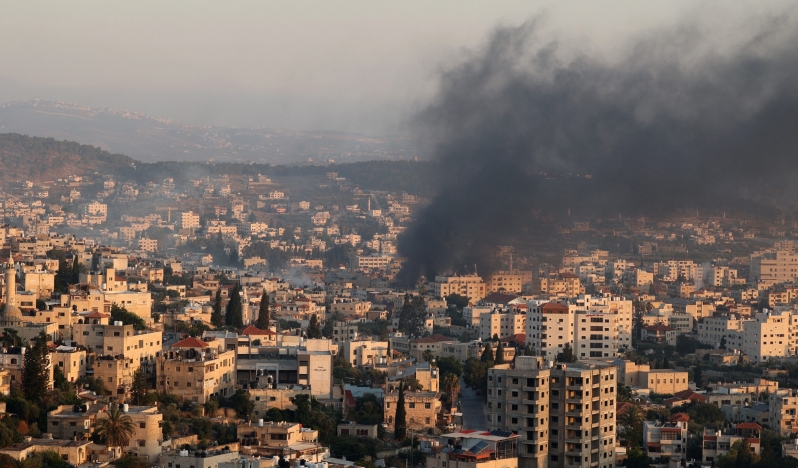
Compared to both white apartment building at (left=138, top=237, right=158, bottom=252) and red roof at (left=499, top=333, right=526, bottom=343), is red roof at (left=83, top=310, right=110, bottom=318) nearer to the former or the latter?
red roof at (left=499, top=333, right=526, bottom=343)

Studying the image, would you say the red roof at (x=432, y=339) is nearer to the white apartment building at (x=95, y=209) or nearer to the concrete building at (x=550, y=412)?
the concrete building at (x=550, y=412)

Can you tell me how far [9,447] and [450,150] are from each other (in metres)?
79.5

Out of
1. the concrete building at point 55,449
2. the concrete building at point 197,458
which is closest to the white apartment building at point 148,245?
the concrete building at point 55,449

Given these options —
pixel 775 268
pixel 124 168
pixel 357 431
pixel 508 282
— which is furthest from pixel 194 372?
pixel 124 168

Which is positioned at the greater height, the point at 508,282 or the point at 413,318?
the point at 508,282

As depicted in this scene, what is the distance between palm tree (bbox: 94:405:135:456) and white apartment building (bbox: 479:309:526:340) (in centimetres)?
2840

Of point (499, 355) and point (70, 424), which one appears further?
point (499, 355)

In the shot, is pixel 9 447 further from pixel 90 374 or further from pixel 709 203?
pixel 709 203

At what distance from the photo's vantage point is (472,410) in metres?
39.6

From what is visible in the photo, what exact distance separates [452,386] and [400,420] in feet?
17.3

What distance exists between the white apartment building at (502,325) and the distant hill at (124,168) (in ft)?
260

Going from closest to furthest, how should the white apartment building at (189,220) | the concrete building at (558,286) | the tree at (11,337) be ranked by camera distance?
the tree at (11,337)
the concrete building at (558,286)
the white apartment building at (189,220)

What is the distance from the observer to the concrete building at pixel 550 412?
1244 inches

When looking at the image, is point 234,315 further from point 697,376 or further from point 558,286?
point 558,286
